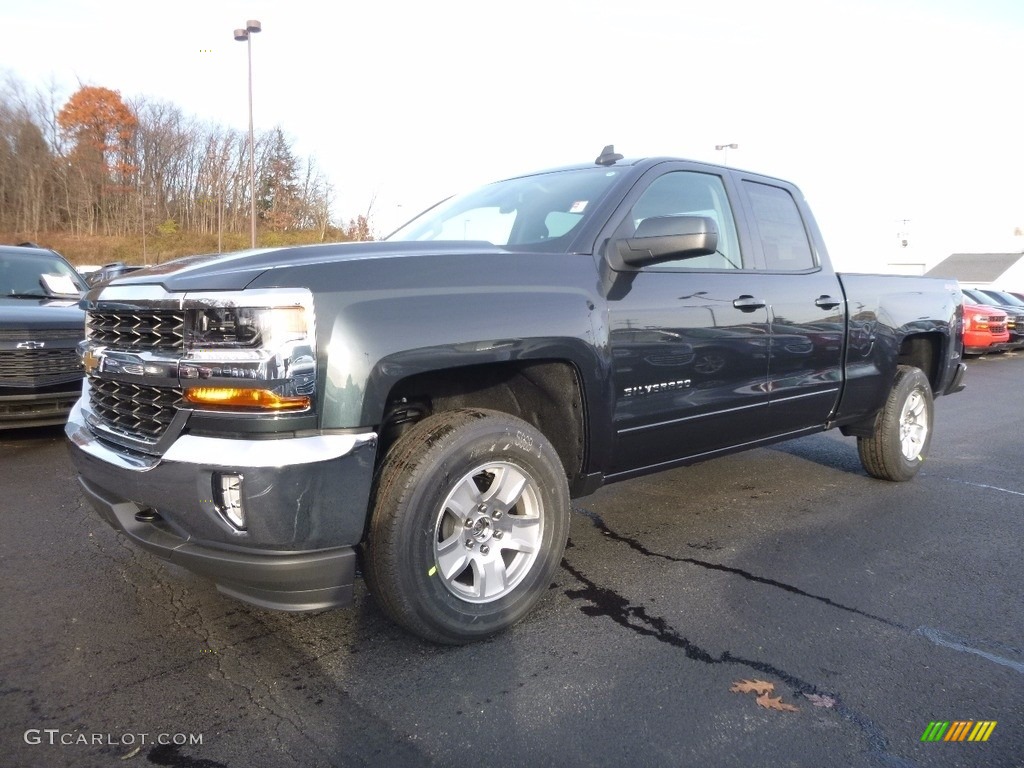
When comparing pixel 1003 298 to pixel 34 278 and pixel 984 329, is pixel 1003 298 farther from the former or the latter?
pixel 34 278

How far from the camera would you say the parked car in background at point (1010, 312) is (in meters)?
18.3

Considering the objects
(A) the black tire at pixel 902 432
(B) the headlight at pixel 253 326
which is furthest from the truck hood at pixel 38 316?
(A) the black tire at pixel 902 432

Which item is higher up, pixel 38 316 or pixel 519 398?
pixel 38 316

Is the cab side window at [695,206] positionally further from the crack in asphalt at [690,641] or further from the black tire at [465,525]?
the crack in asphalt at [690,641]

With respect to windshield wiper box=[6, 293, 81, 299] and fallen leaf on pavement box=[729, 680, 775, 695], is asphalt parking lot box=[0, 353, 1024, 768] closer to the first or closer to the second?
fallen leaf on pavement box=[729, 680, 775, 695]

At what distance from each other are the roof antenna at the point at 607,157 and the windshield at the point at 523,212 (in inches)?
3.2

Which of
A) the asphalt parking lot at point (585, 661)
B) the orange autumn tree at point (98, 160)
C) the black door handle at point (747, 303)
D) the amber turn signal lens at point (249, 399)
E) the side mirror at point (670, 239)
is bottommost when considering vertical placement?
the asphalt parking lot at point (585, 661)

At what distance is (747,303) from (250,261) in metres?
2.44

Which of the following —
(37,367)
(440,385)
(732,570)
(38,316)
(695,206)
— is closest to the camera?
(440,385)

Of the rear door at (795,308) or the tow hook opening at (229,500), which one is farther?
the rear door at (795,308)

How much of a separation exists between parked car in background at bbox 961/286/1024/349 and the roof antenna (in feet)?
57.0

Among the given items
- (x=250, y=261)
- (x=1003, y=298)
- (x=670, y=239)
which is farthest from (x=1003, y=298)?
(x=250, y=261)

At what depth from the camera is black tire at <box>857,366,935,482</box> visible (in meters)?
5.27

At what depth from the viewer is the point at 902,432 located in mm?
5461
